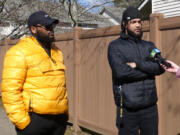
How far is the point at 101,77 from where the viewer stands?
536 cm

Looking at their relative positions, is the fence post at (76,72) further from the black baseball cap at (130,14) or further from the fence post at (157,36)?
the black baseball cap at (130,14)

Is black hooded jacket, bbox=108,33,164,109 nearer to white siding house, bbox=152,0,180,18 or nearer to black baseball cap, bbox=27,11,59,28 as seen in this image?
black baseball cap, bbox=27,11,59,28

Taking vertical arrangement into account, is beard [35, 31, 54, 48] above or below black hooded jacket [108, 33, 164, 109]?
above

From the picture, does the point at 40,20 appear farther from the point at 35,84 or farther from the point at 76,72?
the point at 76,72

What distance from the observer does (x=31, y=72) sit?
9.01ft

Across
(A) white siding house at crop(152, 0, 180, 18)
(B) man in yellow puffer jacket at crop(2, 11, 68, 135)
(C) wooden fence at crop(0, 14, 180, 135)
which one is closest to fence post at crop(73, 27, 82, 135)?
(C) wooden fence at crop(0, 14, 180, 135)

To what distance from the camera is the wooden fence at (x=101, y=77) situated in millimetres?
3965

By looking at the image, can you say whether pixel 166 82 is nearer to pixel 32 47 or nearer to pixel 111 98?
pixel 111 98

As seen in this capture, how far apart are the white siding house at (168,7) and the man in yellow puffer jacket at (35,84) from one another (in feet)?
29.9

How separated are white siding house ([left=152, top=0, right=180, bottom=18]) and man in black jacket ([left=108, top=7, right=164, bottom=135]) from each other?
8.51 meters

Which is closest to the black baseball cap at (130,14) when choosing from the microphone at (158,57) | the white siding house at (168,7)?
the microphone at (158,57)

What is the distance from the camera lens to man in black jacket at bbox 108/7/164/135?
2.99 m

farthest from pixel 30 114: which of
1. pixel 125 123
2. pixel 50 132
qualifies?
pixel 125 123

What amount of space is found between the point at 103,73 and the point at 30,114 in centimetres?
268
